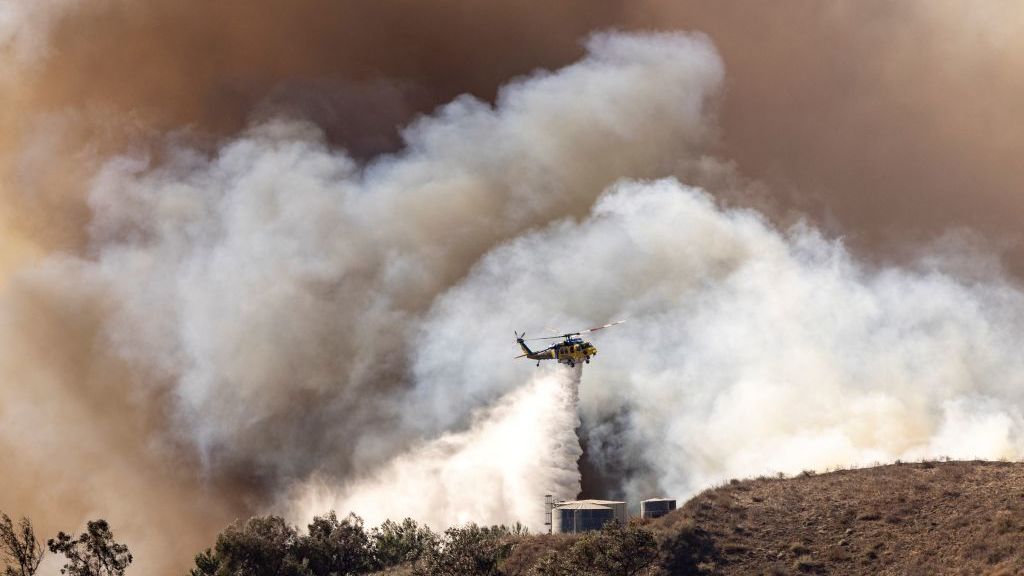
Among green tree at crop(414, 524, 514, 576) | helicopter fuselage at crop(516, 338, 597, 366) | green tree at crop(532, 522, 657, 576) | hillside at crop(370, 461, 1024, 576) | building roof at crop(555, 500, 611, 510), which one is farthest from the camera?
helicopter fuselage at crop(516, 338, 597, 366)

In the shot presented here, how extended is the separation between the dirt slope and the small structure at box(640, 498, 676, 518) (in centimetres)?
481

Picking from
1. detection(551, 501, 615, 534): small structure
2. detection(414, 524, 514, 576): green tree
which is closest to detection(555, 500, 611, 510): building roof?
detection(551, 501, 615, 534): small structure

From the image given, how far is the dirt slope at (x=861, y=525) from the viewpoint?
69.2 meters

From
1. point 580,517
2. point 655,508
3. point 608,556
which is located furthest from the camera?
point 580,517

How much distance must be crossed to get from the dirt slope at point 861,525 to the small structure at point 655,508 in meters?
4.81

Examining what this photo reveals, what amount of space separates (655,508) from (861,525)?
57.4 ft

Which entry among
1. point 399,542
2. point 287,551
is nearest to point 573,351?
point 399,542

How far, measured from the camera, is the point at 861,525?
75062mm

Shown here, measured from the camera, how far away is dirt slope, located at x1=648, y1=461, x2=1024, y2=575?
6919 centimetres

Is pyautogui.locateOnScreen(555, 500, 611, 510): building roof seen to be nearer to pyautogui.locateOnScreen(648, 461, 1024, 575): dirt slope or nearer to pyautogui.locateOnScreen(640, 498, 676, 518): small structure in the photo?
pyautogui.locateOnScreen(640, 498, 676, 518): small structure

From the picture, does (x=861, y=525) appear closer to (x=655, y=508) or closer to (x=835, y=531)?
(x=835, y=531)

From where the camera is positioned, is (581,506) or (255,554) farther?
(581,506)

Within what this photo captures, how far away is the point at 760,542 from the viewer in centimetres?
7506

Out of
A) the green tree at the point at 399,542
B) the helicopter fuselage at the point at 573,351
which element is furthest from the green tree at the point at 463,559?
the helicopter fuselage at the point at 573,351
